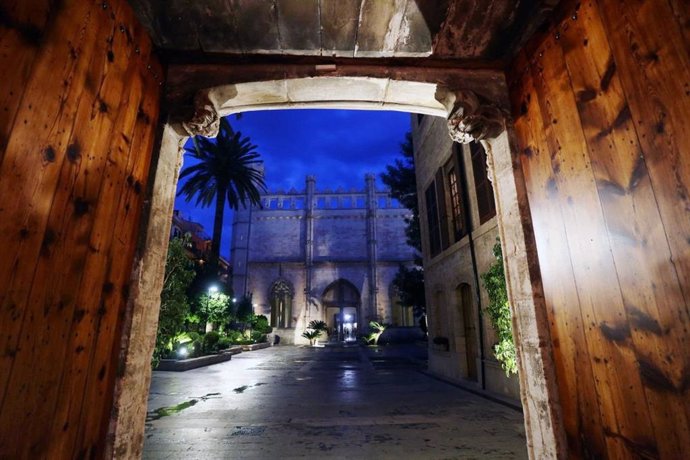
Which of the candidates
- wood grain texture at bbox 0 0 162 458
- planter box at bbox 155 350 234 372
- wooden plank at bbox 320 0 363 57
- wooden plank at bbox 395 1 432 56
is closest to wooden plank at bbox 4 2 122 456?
wood grain texture at bbox 0 0 162 458

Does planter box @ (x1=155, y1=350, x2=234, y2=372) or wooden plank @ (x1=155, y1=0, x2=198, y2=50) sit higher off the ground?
wooden plank @ (x1=155, y1=0, x2=198, y2=50)

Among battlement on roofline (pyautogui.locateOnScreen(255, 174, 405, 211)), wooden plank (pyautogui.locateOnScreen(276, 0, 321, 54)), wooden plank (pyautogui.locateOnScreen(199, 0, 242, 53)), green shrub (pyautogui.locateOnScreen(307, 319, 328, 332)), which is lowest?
green shrub (pyautogui.locateOnScreen(307, 319, 328, 332))

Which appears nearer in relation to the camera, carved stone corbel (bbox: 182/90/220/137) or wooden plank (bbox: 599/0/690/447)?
wooden plank (bbox: 599/0/690/447)

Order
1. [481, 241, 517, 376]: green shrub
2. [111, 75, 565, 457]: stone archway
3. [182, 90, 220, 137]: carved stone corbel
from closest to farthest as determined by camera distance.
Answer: [111, 75, 565, 457]: stone archway < [182, 90, 220, 137]: carved stone corbel < [481, 241, 517, 376]: green shrub

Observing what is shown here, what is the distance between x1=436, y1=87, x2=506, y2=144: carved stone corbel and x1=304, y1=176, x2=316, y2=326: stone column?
26693 millimetres

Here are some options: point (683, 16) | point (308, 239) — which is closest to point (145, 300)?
point (683, 16)

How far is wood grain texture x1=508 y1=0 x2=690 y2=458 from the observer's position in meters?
1.45

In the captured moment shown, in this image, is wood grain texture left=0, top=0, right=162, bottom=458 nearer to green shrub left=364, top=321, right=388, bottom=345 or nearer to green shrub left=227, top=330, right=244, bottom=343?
green shrub left=227, top=330, right=244, bottom=343

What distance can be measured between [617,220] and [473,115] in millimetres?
1299

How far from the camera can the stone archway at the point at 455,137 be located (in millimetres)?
2109

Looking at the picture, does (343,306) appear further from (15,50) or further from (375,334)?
(15,50)

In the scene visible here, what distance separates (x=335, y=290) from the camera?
2950 cm

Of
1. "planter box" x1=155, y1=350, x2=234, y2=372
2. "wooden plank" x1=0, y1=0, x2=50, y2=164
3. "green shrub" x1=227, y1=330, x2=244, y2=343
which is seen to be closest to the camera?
"wooden plank" x1=0, y1=0, x2=50, y2=164

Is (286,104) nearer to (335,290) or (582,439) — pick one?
(582,439)
